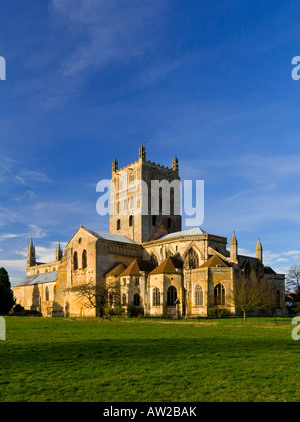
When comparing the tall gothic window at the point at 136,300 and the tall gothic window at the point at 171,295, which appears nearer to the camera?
the tall gothic window at the point at 171,295

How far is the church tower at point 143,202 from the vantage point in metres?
72.9

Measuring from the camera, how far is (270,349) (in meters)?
19.3

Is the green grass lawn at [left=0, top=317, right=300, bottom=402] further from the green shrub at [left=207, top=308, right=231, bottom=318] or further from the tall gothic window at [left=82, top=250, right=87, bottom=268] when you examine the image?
the tall gothic window at [left=82, top=250, right=87, bottom=268]

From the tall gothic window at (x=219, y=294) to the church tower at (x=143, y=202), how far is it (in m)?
22.5

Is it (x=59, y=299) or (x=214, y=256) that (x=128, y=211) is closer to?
(x=59, y=299)

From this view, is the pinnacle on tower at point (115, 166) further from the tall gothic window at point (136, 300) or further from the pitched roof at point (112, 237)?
the tall gothic window at point (136, 300)

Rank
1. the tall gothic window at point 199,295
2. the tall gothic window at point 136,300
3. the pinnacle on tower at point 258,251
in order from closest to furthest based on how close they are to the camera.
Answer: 1. the tall gothic window at point 199,295
2. the tall gothic window at point 136,300
3. the pinnacle on tower at point 258,251

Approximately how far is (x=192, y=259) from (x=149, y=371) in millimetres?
46250

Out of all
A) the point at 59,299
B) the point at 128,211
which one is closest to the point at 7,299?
the point at 59,299

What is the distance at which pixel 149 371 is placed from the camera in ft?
45.9

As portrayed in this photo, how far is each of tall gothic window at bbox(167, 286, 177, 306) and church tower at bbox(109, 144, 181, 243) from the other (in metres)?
18.7

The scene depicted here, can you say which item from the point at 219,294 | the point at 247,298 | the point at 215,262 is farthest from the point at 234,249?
the point at 247,298

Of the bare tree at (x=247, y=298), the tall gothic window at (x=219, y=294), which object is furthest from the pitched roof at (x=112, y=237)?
the bare tree at (x=247, y=298)

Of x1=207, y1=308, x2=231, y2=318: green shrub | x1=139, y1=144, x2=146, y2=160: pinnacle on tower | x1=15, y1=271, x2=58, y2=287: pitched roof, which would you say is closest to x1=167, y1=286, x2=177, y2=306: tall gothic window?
x1=207, y1=308, x2=231, y2=318: green shrub
